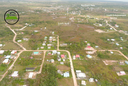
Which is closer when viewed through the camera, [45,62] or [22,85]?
[22,85]

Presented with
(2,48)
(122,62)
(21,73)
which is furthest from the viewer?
(2,48)

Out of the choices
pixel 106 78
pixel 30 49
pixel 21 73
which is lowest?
pixel 106 78

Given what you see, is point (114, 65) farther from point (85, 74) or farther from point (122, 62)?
point (85, 74)

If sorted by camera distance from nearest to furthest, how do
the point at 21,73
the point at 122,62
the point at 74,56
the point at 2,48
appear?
the point at 21,73
the point at 122,62
the point at 74,56
the point at 2,48

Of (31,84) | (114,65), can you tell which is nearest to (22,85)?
(31,84)

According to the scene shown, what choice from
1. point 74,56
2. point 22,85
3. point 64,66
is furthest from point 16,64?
point 74,56

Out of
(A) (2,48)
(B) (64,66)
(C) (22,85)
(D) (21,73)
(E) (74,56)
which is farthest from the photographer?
(A) (2,48)

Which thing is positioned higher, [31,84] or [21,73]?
[21,73]

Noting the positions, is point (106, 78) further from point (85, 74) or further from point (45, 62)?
point (45, 62)

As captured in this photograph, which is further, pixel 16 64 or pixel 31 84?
pixel 16 64
